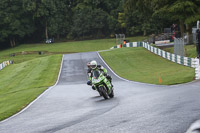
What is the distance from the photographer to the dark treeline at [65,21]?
312 feet

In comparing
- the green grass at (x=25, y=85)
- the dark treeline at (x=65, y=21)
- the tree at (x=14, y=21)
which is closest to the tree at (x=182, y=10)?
the green grass at (x=25, y=85)

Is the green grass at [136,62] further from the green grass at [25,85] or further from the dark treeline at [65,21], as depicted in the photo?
the dark treeline at [65,21]

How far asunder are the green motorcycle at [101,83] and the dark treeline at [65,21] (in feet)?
240

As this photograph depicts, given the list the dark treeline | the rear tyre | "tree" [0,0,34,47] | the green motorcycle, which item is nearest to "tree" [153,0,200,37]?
the green motorcycle

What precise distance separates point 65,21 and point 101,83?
92.0 meters

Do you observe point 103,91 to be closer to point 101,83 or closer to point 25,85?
point 101,83

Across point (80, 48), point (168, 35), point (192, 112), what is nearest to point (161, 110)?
A: point (192, 112)

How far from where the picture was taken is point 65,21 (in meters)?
106

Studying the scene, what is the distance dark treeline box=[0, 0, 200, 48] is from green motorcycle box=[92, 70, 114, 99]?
73.3 meters

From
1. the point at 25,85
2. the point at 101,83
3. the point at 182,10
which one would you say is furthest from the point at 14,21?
the point at 101,83

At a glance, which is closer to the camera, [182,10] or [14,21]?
[182,10]

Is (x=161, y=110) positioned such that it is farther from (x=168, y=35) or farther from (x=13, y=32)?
(x=13, y=32)

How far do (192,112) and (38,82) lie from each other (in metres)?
25.3

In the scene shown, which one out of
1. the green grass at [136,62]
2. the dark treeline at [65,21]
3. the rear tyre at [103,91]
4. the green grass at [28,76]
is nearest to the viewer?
the rear tyre at [103,91]
